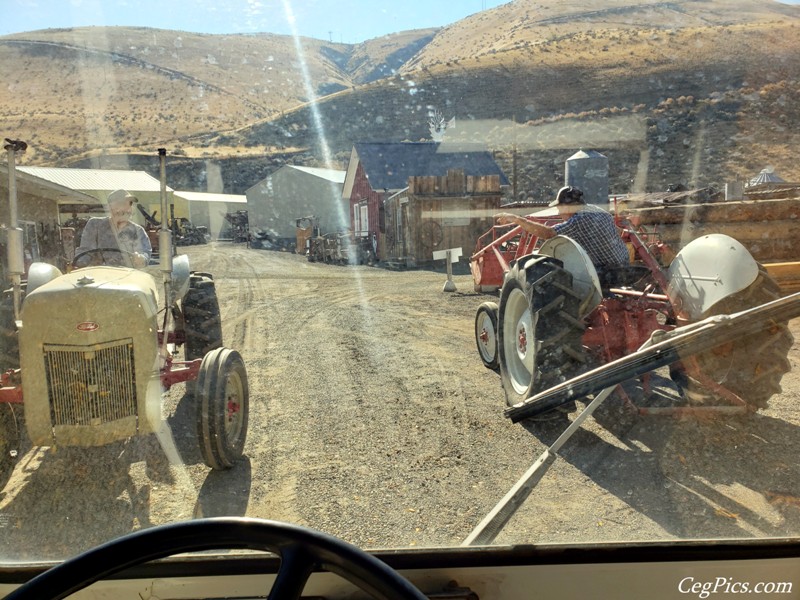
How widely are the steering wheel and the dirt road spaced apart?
29.4 inches

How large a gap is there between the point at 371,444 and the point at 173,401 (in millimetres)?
1567

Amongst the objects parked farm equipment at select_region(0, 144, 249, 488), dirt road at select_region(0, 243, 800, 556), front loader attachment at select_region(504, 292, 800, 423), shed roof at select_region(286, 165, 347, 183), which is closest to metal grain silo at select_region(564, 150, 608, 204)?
dirt road at select_region(0, 243, 800, 556)

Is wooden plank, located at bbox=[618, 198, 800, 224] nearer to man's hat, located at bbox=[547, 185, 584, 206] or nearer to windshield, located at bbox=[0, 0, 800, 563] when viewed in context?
windshield, located at bbox=[0, 0, 800, 563]

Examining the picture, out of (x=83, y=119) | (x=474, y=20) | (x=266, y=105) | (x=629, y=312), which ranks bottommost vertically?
(x=629, y=312)

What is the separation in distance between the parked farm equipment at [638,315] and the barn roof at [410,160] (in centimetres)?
1533

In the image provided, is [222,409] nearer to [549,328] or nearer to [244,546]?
[549,328]

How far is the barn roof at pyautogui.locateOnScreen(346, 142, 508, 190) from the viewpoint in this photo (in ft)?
64.6

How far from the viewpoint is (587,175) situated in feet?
26.8

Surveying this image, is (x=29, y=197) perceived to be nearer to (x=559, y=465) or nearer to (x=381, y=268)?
(x=559, y=465)

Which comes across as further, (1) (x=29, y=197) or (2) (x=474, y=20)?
(2) (x=474, y=20)

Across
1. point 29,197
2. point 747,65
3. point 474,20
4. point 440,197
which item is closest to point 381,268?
point 440,197

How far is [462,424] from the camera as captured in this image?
3729mm

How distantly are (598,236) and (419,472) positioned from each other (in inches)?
86.2

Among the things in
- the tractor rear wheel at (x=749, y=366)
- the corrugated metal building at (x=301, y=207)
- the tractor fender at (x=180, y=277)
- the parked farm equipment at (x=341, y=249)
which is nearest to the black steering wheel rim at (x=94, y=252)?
the tractor fender at (x=180, y=277)
